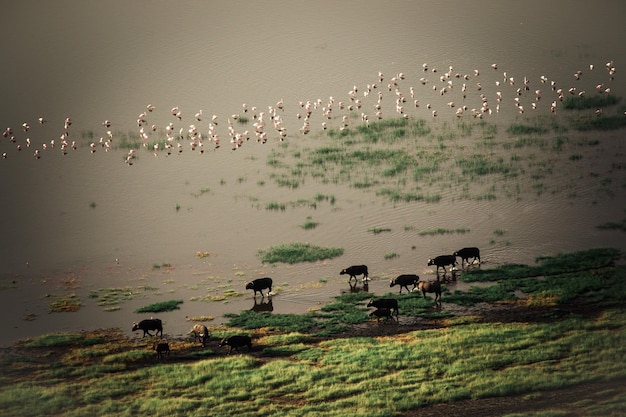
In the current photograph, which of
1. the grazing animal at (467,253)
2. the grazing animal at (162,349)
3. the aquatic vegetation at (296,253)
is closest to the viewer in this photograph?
the grazing animal at (162,349)

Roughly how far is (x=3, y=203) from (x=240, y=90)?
1525 centimetres

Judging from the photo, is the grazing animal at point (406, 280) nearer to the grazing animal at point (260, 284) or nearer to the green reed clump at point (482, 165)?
the grazing animal at point (260, 284)

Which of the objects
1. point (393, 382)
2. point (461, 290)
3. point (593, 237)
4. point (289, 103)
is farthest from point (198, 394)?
point (289, 103)

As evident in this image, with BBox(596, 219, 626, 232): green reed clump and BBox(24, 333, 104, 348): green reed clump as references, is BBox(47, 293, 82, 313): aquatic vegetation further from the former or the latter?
BBox(596, 219, 626, 232): green reed clump

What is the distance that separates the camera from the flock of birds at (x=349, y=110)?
192ft

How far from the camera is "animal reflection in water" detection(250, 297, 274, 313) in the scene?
145 feet

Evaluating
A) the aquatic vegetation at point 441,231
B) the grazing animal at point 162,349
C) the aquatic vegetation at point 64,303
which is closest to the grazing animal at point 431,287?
the aquatic vegetation at point 441,231

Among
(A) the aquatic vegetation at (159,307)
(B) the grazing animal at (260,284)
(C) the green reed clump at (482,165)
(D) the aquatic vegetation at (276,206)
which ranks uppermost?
(C) the green reed clump at (482,165)

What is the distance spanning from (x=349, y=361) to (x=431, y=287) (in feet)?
19.2

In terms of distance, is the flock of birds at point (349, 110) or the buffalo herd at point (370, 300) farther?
the flock of birds at point (349, 110)

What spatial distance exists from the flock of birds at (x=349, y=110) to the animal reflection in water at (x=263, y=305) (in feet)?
47.2

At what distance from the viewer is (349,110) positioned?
5997 cm

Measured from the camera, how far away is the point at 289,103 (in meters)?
61.0

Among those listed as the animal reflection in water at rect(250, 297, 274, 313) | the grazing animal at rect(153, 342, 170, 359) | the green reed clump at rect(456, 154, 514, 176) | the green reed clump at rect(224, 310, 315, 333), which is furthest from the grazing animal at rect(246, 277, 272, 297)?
the green reed clump at rect(456, 154, 514, 176)
